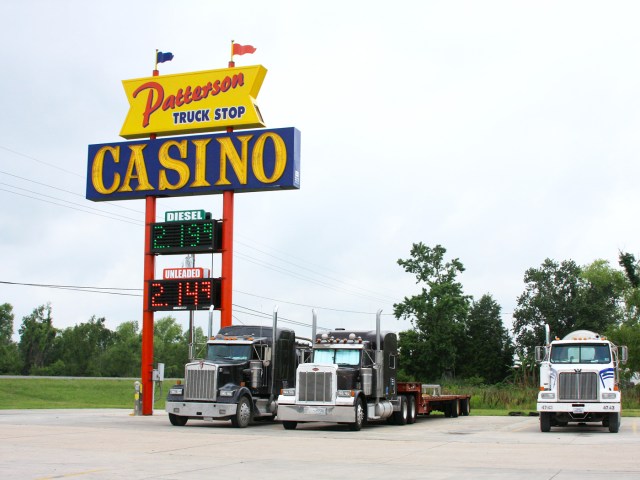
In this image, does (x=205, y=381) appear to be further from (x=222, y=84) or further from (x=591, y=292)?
(x=591, y=292)

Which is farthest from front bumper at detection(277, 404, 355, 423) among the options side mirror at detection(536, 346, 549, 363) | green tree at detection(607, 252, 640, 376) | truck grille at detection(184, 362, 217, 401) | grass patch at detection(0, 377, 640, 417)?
green tree at detection(607, 252, 640, 376)

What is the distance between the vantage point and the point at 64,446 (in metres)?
18.0

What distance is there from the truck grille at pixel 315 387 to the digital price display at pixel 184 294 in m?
9.30

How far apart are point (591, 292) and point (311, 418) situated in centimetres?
8761

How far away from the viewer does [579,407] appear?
24328 millimetres

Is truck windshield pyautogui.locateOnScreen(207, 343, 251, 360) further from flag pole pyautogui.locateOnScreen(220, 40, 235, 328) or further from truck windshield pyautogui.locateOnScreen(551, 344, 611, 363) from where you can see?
truck windshield pyautogui.locateOnScreen(551, 344, 611, 363)

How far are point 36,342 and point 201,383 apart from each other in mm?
111317

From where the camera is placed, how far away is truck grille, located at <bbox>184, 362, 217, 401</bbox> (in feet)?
83.7

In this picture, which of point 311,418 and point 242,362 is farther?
point 242,362

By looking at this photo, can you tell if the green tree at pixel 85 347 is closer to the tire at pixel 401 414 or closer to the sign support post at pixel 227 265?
the sign support post at pixel 227 265

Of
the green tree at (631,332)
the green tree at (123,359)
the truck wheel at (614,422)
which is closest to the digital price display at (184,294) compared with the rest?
the truck wheel at (614,422)

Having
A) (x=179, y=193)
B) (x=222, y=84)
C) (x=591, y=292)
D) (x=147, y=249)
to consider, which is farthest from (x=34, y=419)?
(x=591, y=292)

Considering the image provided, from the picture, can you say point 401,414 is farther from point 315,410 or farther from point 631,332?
point 631,332

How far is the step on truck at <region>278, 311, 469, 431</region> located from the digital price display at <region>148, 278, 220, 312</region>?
792 cm
